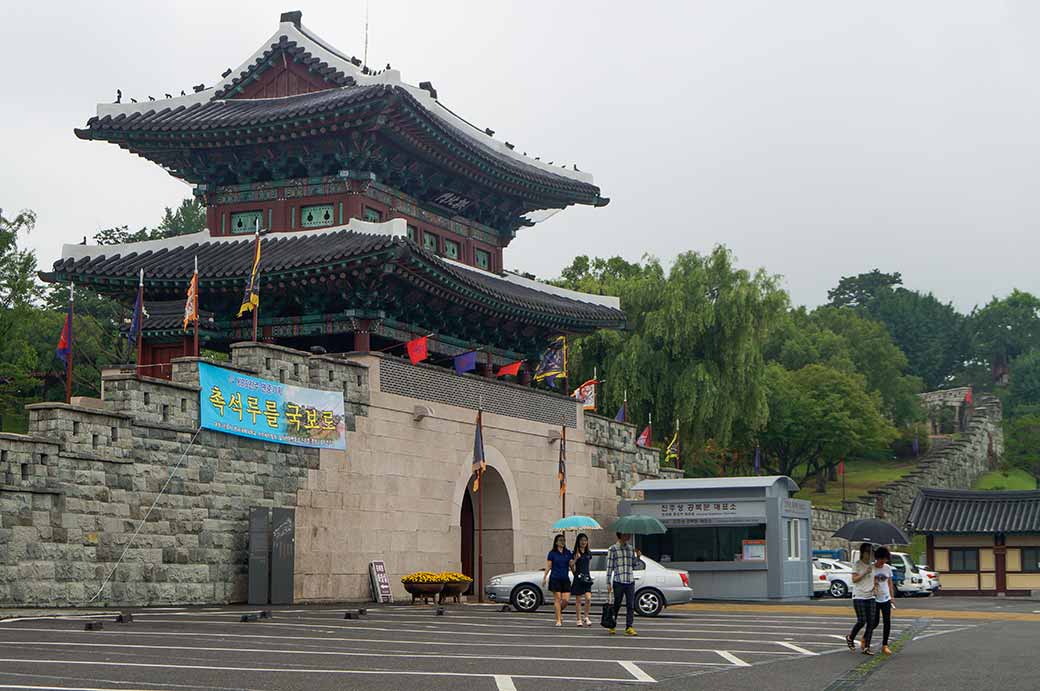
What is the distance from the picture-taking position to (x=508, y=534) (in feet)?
122

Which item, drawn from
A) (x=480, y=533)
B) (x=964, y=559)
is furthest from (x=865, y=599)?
(x=964, y=559)

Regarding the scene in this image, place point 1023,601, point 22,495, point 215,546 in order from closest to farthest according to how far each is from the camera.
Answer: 1. point 22,495
2. point 215,546
3. point 1023,601

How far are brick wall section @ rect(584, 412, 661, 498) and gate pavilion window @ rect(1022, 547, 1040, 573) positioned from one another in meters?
12.8

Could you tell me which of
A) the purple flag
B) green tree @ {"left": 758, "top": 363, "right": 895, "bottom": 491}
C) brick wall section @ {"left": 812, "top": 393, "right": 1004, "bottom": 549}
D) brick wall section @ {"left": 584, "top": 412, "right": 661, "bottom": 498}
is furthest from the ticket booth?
green tree @ {"left": 758, "top": 363, "right": 895, "bottom": 491}

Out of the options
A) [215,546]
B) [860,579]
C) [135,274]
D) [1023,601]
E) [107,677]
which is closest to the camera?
[107,677]

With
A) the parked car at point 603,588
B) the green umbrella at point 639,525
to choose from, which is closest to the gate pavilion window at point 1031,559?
the green umbrella at point 639,525

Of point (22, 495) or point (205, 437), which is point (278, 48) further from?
point (22, 495)

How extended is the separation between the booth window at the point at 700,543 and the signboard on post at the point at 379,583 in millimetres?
10264

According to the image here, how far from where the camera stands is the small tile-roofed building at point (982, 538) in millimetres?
47406

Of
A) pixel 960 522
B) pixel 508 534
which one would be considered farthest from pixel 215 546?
pixel 960 522

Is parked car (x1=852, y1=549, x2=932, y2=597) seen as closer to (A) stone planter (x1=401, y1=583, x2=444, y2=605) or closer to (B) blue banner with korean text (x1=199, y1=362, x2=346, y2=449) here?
(A) stone planter (x1=401, y1=583, x2=444, y2=605)

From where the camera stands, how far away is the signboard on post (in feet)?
101

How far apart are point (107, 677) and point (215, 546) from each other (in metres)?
14.6

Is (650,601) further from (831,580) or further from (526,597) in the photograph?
(831,580)
